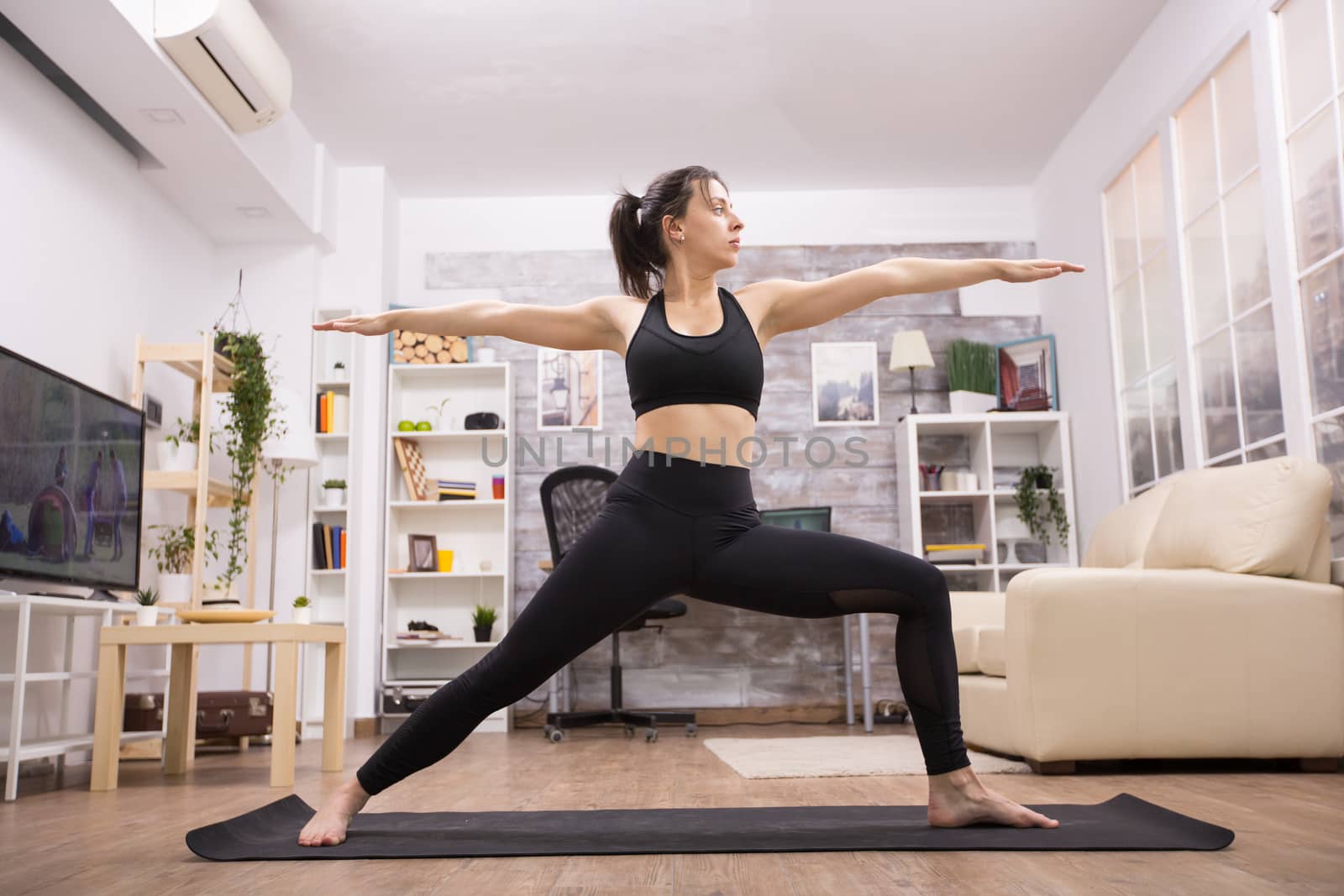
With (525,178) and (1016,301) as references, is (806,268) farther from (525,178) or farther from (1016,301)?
(525,178)

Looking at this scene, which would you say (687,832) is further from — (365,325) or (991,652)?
(991,652)

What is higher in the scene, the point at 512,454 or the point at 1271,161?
the point at 1271,161

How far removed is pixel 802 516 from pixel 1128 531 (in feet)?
6.09

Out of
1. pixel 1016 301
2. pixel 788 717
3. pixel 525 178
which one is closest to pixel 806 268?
pixel 1016 301

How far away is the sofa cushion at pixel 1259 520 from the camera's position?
344 centimetres

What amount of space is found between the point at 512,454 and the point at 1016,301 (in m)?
3.16

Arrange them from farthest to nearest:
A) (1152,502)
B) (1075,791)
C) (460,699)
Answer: (1152,502)
(1075,791)
(460,699)

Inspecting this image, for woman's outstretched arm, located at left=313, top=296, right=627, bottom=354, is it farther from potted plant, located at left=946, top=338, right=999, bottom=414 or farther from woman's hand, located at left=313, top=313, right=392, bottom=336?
potted plant, located at left=946, top=338, right=999, bottom=414

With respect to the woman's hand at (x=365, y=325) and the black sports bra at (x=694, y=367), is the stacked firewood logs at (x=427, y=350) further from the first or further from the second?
the black sports bra at (x=694, y=367)

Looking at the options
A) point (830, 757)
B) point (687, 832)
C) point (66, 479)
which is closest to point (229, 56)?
point (66, 479)

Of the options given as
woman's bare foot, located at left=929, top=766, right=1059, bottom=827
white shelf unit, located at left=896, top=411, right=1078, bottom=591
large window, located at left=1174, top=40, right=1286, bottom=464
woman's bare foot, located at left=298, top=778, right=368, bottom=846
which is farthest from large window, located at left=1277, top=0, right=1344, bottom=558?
woman's bare foot, located at left=298, top=778, right=368, bottom=846

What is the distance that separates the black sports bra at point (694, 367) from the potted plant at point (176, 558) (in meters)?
3.24

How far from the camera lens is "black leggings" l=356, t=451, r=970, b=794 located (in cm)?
207

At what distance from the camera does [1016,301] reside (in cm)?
676
